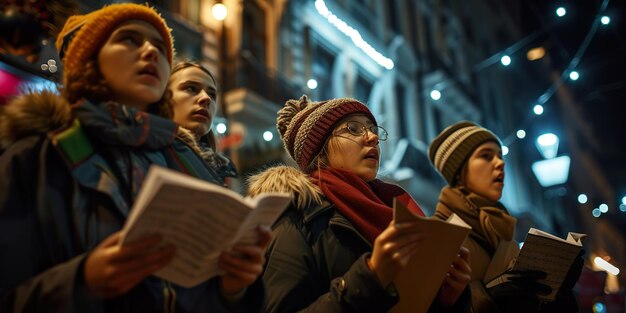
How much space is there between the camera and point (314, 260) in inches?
87.2

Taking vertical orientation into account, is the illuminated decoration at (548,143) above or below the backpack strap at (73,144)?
above

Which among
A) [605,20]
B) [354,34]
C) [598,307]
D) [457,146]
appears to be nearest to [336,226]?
[457,146]

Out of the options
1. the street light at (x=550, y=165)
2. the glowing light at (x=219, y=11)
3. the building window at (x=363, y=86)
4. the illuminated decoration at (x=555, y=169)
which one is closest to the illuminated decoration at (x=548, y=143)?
the street light at (x=550, y=165)

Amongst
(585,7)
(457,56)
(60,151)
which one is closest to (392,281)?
(60,151)

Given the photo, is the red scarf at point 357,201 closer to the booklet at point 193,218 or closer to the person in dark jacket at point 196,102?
the person in dark jacket at point 196,102

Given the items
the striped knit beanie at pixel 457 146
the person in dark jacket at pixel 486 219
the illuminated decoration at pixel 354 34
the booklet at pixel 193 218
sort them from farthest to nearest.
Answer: the illuminated decoration at pixel 354 34 < the striped knit beanie at pixel 457 146 < the person in dark jacket at pixel 486 219 < the booklet at pixel 193 218

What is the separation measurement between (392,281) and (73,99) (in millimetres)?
1171

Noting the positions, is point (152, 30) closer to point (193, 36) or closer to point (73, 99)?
A: point (73, 99)

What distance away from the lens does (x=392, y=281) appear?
1.89 meters

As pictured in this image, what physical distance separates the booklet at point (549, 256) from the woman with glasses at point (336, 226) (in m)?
0.39

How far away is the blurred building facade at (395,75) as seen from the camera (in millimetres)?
8914

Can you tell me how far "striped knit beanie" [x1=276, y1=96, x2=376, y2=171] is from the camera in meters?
2.59

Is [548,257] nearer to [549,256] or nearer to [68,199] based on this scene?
[549,256]

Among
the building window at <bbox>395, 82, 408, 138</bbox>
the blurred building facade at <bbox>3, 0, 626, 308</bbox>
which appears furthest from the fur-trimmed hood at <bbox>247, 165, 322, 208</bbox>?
the building window at <bbox>395, 82, 408, 138</bbox>
